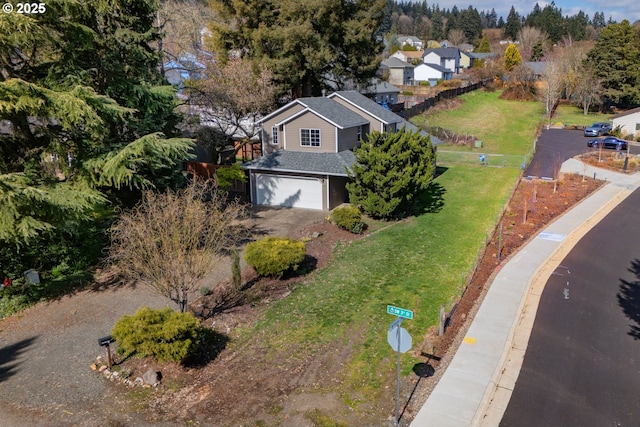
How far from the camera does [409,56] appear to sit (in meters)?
122

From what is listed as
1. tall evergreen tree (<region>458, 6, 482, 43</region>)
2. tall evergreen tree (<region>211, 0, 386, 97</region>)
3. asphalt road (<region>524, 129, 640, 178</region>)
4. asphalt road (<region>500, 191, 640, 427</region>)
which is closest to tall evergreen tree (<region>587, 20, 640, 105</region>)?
asphalt road (<region>524, 129, 640, 178</region>)

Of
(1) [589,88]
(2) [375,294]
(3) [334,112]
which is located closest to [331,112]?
(3) [334,112]

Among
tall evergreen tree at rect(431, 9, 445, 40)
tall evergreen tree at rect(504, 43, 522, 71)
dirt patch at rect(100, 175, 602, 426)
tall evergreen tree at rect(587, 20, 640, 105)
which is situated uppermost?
tall evergreen tree at rect(431, 9, 445, 40)

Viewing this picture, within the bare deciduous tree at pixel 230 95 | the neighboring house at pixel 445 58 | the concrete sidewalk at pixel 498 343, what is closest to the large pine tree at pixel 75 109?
the bare deciduous tree at pixel 230 95

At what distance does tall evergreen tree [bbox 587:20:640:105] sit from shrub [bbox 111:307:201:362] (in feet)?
218

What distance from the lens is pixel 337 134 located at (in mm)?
29562

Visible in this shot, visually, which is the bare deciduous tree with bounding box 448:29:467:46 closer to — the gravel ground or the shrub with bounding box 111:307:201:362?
the gravel ground

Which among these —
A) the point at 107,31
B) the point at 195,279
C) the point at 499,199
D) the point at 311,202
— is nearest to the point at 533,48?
the point at 499,199

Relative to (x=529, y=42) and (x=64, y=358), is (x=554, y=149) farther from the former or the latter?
(x=529, y=42)

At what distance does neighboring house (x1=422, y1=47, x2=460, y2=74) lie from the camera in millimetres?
106750

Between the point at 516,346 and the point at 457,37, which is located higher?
the point at 457,37

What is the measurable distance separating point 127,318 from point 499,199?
24.4 meters

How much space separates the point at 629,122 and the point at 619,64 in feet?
51.5

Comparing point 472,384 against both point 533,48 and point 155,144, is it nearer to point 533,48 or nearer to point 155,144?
point 155,144
